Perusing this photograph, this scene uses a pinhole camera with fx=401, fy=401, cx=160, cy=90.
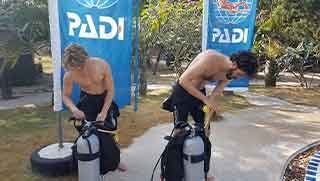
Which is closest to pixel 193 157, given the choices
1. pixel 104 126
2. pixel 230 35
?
pixel 104 126

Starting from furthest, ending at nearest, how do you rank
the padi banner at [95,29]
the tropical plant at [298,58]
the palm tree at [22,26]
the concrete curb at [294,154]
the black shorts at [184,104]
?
the tropical plant at [298,58] < the palm tree at [22,26] < the concrete curb at [294,154] < the padi banner at [95,29] < the black shorts at [184,104]

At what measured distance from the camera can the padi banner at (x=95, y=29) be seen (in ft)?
12.8

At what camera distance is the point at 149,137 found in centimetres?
545

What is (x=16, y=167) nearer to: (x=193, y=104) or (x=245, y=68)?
(x=193, y=104)

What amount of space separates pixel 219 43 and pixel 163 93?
13.6 ft

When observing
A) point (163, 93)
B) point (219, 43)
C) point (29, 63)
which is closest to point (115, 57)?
point (219, 43)

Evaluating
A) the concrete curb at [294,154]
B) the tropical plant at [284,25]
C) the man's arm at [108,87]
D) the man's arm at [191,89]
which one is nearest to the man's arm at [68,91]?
the man's arm at [108,87]

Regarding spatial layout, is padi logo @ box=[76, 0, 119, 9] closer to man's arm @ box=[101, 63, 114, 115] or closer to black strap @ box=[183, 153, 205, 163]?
man's arm @ box=[101, 63, 114, 115]

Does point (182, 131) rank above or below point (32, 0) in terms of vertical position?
below

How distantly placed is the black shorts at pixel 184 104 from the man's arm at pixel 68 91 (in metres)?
0.94

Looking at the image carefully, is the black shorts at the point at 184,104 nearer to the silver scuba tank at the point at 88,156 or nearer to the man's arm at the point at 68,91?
the silver scuba tank at the point at 88,156

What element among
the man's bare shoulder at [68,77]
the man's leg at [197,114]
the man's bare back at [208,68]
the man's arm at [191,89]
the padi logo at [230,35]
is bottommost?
the man's leg at [197,114]

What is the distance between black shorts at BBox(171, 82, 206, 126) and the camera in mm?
3756

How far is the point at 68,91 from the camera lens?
3.74 m
